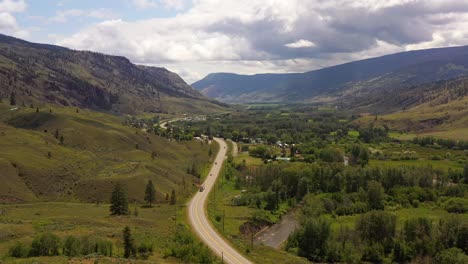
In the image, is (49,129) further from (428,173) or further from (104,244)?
(428,173)

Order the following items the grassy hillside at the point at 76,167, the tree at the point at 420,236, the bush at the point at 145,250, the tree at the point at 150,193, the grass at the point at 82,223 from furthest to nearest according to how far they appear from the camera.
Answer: the tree at the point at 150,193, the grassy hillside at the point at 76,167, the tree at the point at 420,236, the grass at the point at 82,223, the bush at the point at 145,250

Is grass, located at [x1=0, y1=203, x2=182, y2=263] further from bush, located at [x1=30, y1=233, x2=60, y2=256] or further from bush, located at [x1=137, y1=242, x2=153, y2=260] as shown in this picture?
bush, located at [x1=30, y1=233, x2=60, y2=256]

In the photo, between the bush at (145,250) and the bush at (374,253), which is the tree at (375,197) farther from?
the bush at (145,250)

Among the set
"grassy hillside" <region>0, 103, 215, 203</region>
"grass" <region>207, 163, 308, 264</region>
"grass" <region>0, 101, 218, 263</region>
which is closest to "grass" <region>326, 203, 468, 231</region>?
"grass" <region>207, 163, 308, 264</region>

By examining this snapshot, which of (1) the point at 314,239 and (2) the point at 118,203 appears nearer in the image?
(1) the point at 314,239

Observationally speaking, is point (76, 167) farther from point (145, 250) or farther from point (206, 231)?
point (145, 250)

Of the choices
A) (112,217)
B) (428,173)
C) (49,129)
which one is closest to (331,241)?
(112,217)

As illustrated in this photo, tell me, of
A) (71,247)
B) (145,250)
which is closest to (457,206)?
(145,250)

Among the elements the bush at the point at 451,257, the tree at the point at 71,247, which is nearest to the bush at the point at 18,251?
the tree at the point at 71,247

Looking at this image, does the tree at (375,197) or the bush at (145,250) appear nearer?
the bush at (145,250)
